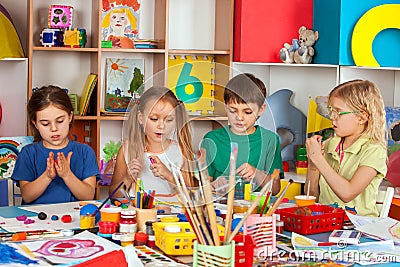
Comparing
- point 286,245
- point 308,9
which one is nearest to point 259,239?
point 286,245

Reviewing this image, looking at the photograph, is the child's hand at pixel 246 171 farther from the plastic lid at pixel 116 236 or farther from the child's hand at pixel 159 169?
the plastic lid at pixel 116 236

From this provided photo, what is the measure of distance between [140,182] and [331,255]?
1.70 feet

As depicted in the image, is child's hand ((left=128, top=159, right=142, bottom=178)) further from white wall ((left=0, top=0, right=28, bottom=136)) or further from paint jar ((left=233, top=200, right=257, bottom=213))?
white wall ((left=0, top=0, right=28, bottom=136))

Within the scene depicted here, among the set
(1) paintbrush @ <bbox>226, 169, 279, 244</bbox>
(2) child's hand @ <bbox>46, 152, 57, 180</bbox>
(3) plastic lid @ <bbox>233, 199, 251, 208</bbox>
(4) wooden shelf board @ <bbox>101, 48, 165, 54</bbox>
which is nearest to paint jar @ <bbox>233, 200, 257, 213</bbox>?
(3) plastic lid @ <bbox>233, 199, 251, 208</bbox>

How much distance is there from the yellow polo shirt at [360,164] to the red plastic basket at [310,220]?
420 mm

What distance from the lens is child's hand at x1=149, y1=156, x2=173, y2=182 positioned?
1.70 metres

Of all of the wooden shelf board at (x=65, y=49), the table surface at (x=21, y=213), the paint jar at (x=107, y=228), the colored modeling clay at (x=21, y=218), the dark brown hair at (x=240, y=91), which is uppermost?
the wooden shelf board at (x=65, y=49)

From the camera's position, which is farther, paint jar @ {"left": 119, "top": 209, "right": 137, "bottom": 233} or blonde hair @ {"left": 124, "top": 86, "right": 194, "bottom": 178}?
paint jar @ {"left": 119, "top": 209, "right": 137, "bottom": 233}

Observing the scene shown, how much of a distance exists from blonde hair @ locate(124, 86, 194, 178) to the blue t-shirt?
2.55 feet

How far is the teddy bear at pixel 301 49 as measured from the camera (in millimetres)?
3531

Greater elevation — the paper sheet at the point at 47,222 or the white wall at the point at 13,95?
the white wall at the point at 13,95

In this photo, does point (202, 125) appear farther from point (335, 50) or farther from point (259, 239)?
point (335, 50)

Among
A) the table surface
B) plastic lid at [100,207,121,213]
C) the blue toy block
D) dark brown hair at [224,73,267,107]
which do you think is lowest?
the table surface

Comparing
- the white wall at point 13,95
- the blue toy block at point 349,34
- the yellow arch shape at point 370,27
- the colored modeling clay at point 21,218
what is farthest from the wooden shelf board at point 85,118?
the colored modeling clay at point 21,218
